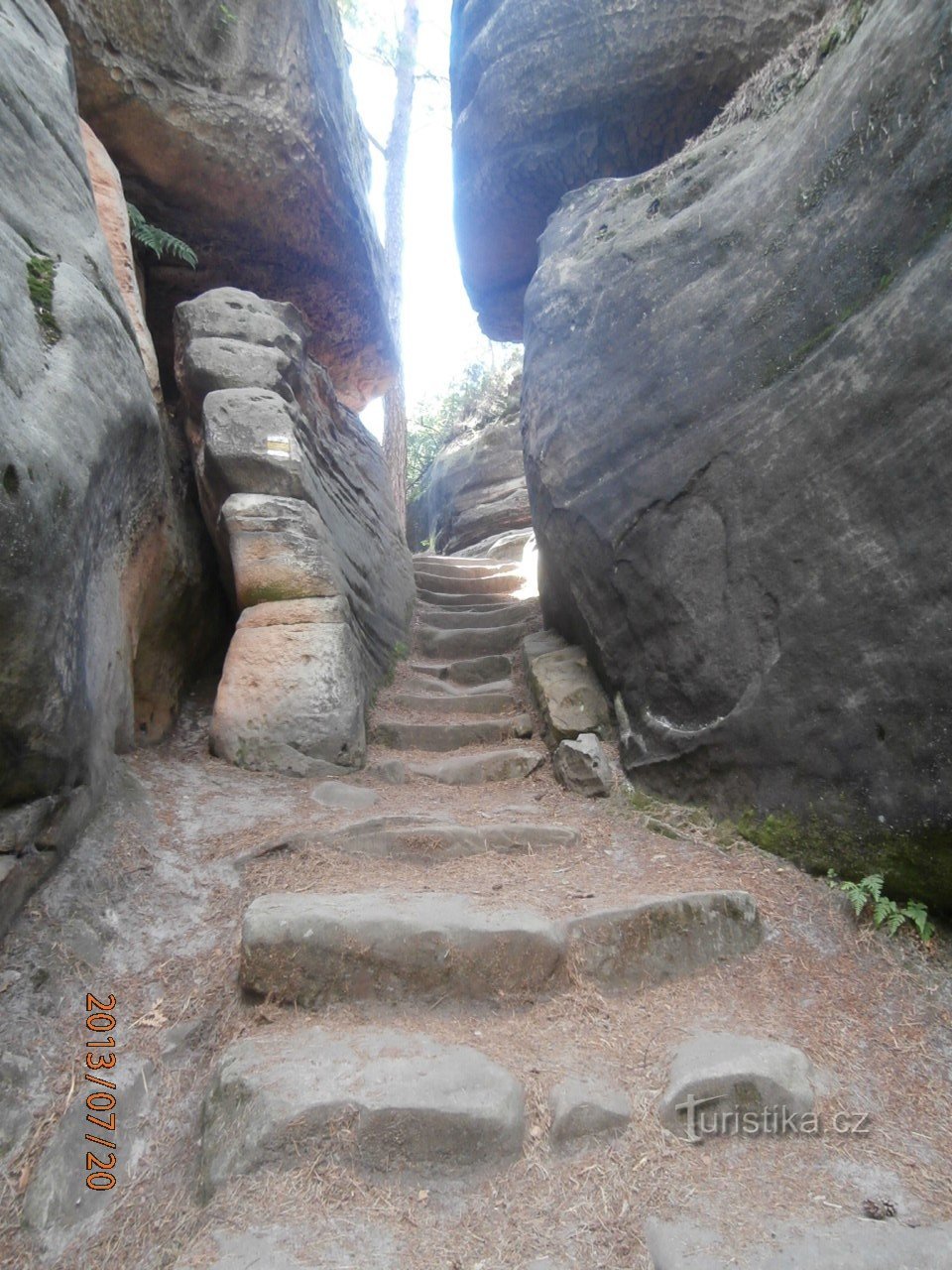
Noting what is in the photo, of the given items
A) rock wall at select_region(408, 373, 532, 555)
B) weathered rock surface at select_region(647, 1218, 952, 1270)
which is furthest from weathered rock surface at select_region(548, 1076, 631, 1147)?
rock wall at select_region(408, 373, 532, 555)

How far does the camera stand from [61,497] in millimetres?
3125

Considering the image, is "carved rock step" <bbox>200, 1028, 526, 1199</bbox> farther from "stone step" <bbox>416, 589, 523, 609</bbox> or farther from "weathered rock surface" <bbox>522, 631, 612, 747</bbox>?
"stone step" <bbox>416, 589, 523, 609</bbox>

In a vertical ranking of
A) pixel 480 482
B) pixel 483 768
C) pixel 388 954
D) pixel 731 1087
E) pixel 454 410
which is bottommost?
pixel 731 1087

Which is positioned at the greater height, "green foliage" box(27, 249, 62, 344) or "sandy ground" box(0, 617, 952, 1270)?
"green foliage" box(27, 249, 62, 344)

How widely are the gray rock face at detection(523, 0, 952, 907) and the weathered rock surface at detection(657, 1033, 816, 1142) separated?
125cm

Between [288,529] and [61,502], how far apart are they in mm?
2865

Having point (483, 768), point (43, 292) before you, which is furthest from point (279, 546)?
point (43, 292)

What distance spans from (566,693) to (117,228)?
5.57 m

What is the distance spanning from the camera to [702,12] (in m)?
7.21

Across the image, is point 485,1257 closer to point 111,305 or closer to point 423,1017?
point 423,1017

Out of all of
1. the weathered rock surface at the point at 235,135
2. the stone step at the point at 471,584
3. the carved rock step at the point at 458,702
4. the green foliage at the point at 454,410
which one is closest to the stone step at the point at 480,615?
the stone step at the point at 471,584

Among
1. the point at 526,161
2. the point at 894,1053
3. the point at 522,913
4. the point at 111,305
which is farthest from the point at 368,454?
the point at 894,1053

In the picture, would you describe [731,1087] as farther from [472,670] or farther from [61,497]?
[472,670]

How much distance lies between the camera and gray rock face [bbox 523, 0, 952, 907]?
335 centimetres
